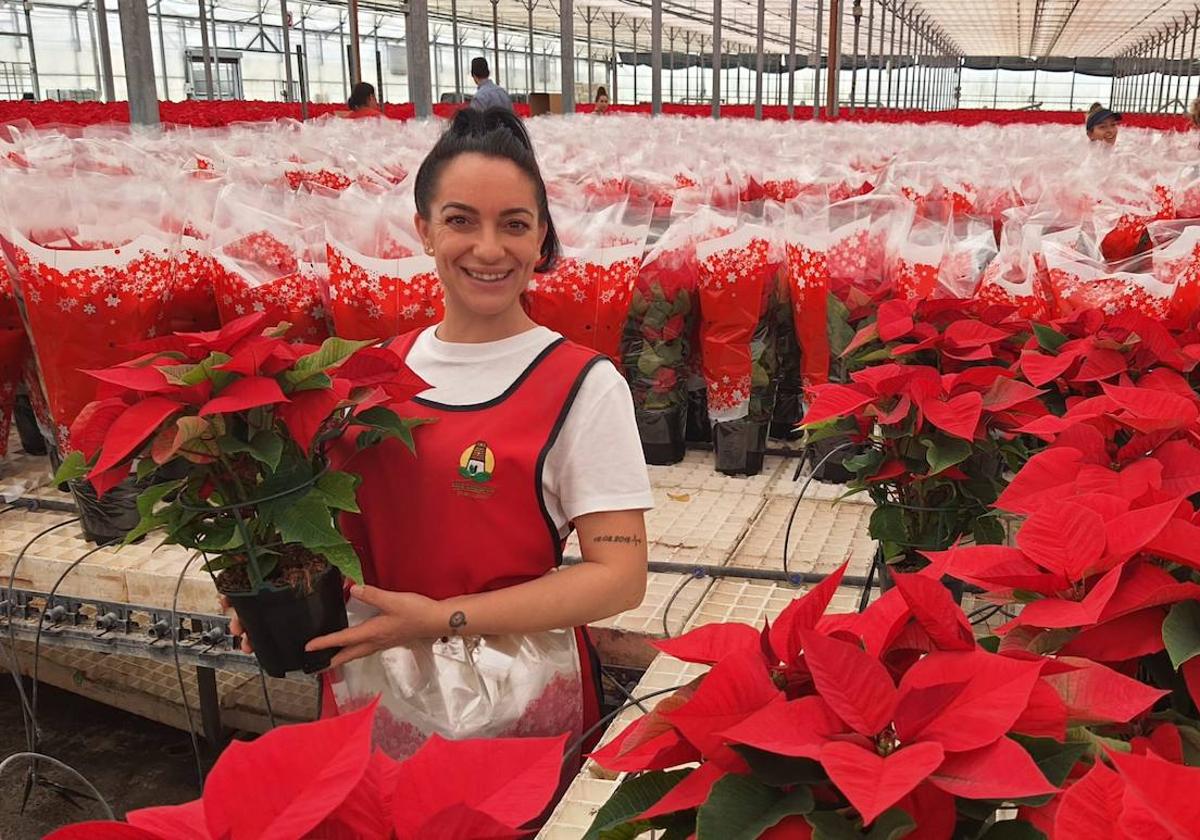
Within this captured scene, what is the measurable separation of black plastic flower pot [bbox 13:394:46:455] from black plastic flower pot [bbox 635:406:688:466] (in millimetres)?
1555

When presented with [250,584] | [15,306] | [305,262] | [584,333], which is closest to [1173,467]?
[250,584]

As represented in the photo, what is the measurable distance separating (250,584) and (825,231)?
5.29 feet

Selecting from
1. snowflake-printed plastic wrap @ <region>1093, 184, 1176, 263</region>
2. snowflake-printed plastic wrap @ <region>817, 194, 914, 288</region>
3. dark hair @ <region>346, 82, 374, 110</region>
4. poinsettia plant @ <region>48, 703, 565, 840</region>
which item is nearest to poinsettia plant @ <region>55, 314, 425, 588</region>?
poinsettia plant @ <region>48, 703, 565, 840</region>

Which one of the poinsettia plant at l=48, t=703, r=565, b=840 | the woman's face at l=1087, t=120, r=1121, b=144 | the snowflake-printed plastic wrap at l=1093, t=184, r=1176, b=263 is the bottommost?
the poinsettia plant at l=48, t=703, r=565, b=840

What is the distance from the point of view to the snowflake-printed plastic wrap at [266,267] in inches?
82.9

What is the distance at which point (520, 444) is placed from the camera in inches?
49.5

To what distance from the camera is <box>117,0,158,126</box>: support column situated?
2871 millimetres

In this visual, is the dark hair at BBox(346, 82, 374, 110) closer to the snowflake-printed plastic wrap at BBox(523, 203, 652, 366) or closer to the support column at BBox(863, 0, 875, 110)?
the snowflake-printed plastic wrap at BBox(523, 203, 652, 366)

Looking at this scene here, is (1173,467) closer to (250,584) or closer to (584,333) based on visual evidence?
(250,584)

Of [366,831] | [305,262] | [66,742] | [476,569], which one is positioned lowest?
[66,742]

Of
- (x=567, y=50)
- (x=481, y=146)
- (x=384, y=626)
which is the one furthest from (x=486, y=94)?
(x=384, y=626)

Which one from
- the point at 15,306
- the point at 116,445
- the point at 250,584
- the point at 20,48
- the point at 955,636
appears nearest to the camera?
the point at 955,636

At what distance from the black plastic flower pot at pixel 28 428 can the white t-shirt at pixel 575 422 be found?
71.5 inches

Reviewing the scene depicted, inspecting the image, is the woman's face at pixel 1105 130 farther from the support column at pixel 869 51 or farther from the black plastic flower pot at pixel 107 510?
the support column at pixel 869 51
